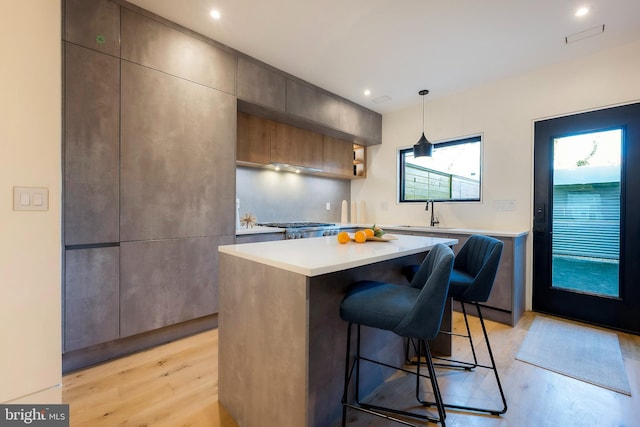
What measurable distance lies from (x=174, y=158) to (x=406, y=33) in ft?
7.40

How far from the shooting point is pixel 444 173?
3.89 metres

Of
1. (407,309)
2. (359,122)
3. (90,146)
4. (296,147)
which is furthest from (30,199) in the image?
(359,122)

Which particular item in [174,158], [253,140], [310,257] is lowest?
[310,257]

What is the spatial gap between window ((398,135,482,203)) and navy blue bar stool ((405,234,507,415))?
188 centimetres

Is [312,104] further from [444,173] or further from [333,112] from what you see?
[444,173]

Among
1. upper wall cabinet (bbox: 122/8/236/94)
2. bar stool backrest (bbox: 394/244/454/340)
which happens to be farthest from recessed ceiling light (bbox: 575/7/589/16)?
upper wall cabinet (bbox: 122/8/236/94)

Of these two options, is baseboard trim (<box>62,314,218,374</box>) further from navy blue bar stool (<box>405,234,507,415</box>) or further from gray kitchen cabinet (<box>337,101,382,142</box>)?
gray kitchen cabinet (<box>337,101,382,142</box>)

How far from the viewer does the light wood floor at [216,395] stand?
1474 mm

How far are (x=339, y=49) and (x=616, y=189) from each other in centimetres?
293

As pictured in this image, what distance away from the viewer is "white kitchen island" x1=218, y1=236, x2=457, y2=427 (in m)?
1.13

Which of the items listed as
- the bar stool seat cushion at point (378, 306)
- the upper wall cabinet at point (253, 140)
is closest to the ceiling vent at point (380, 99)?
the upper wall cabinet at point (253, 140)

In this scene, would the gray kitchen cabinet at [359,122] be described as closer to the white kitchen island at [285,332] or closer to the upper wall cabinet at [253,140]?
→ the upper wall cabinet at [253,140]

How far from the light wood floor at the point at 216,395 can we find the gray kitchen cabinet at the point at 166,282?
30cm

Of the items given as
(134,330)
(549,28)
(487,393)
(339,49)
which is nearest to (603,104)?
(549,28)
